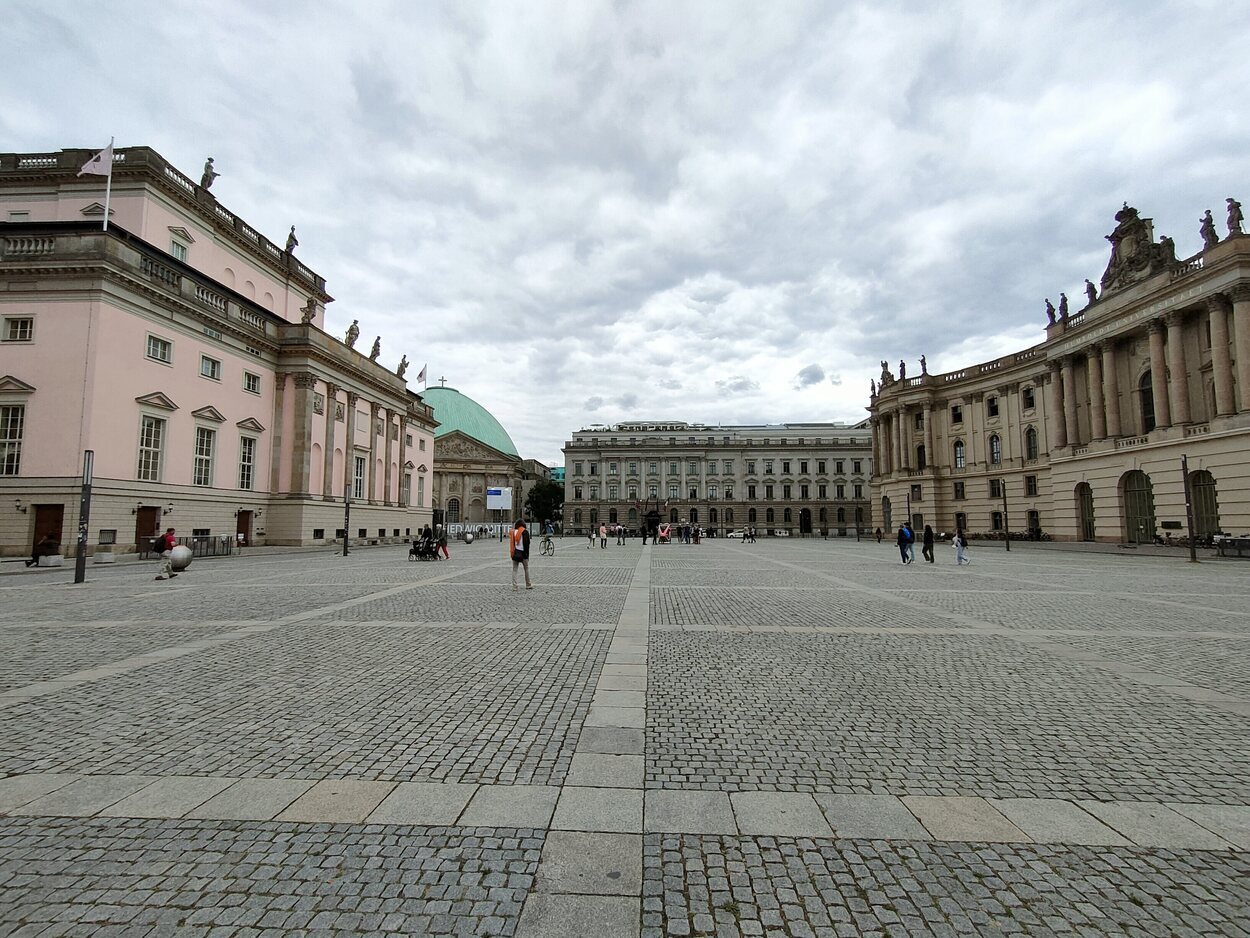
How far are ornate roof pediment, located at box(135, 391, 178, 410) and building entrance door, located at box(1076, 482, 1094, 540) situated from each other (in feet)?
181

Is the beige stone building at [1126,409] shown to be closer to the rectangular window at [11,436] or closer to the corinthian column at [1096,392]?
the corinthian column at [1096,392]

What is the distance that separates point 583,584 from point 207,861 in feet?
46.8

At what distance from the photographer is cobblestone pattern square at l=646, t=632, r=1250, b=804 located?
14.0 feet

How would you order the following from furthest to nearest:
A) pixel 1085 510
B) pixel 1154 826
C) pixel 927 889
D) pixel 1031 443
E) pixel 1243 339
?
pixel 1031 443 < pixel 1085 510 < pixel 1243 339 < pixel 1154 826 < pixel 927 889

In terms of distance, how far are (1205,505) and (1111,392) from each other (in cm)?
990

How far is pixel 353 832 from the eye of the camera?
3.52 metres

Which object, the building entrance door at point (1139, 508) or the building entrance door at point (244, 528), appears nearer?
the building entrance door at point (244, 528)

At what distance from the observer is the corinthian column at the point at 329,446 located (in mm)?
41625

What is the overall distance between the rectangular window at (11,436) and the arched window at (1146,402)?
58.5 metres

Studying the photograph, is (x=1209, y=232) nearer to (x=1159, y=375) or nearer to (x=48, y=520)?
(x=1159, y=375)

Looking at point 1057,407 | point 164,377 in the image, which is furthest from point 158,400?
point 1057,407

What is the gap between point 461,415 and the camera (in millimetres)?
115125

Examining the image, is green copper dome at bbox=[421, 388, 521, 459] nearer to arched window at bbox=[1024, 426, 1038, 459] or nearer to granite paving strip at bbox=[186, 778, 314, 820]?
arched window at bbox=[1024, 426, 1038, 459]

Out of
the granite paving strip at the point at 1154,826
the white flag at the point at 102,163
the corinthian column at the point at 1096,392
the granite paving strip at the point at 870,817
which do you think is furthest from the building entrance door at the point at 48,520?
the corinthian column at the point at 1096,392
